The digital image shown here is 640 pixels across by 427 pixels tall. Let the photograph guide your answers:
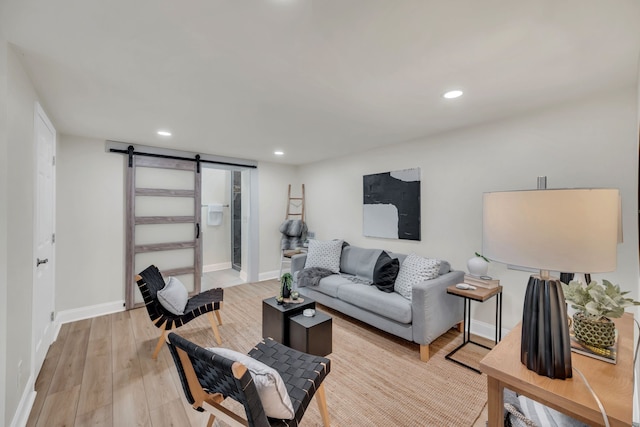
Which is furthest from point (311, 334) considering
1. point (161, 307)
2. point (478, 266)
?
point (478, 266)

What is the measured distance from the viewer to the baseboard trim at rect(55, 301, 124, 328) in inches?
130

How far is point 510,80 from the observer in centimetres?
194

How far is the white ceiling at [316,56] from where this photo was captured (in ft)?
4.21

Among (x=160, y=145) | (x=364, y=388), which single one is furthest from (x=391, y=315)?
(x=160, y=145)

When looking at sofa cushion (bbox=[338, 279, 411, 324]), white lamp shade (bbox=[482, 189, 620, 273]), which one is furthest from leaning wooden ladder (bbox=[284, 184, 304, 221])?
white lamp shade (bbox=[482, 189, 620, 273])

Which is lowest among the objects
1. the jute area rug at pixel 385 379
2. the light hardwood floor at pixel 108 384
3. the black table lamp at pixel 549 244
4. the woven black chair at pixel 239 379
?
the light hardwood floor at pixel 108 384

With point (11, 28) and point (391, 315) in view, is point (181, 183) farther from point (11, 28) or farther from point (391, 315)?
point (391, 315)

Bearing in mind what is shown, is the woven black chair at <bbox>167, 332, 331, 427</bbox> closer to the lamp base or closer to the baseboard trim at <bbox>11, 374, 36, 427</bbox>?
the lamp base

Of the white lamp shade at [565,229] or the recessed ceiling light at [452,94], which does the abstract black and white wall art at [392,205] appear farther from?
the white lamp shade at [565,229]

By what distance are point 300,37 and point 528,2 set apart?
1.09 m

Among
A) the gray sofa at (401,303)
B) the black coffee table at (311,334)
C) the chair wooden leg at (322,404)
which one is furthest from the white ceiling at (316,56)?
the chair wooden leg at (322,404)

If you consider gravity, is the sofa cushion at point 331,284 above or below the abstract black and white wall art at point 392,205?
below

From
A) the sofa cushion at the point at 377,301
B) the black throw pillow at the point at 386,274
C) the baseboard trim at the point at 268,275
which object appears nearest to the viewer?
the sofa cushion at the point at 377,301

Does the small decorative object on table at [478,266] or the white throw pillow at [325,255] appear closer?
the small decorative object on table at [478,266]
